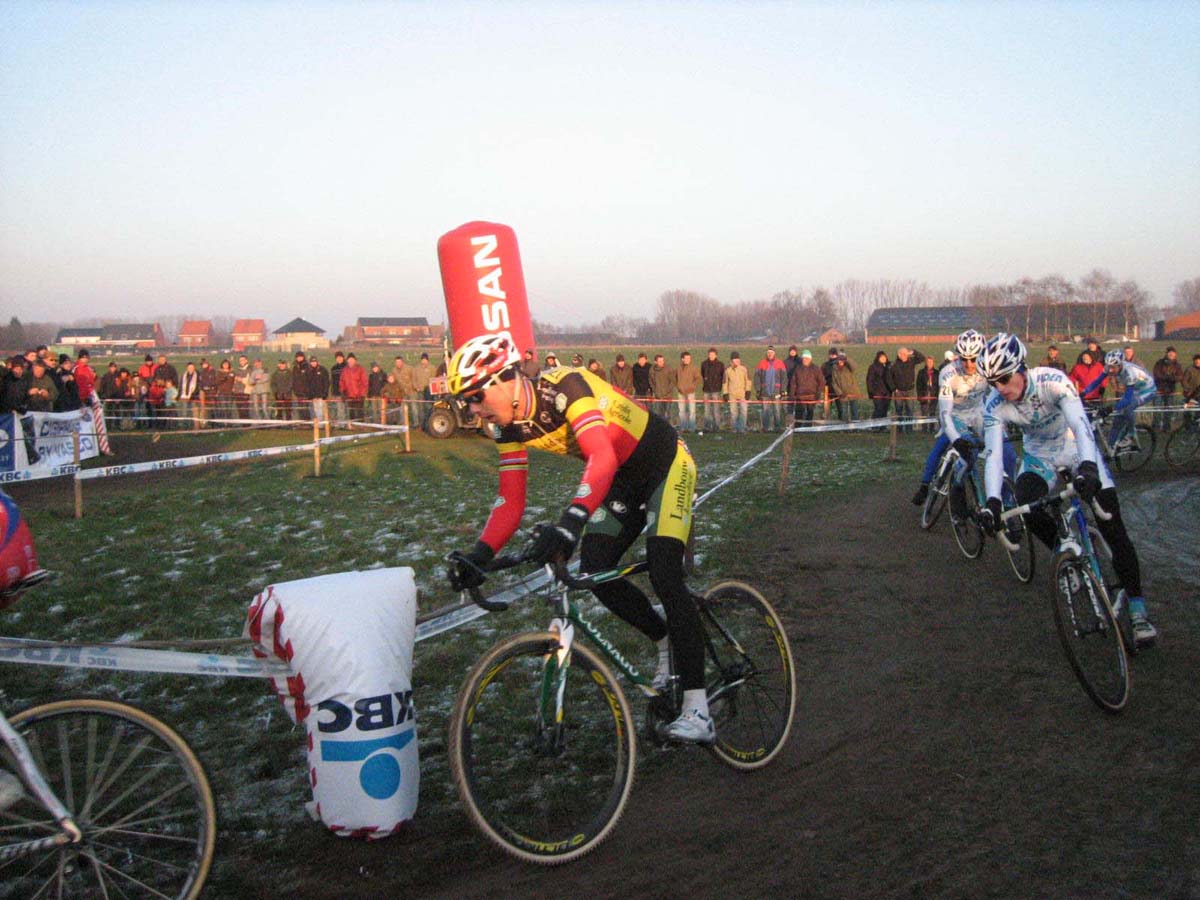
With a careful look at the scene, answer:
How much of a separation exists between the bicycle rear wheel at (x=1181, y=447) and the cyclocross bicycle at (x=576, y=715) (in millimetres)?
14798

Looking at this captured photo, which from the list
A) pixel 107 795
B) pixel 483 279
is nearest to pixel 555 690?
pixel 107 795

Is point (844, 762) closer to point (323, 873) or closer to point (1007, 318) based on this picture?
point (323, 873)

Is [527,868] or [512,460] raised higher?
[512,460]

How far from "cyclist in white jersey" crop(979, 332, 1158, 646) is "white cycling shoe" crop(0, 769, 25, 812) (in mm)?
4994

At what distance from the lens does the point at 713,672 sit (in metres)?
4.76

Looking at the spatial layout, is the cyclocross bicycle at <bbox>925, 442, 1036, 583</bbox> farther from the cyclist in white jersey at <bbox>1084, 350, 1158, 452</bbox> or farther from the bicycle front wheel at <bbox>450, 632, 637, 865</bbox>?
the cyclist in white jersey at <bbox>1084, 350, 1158, 452</bbox>

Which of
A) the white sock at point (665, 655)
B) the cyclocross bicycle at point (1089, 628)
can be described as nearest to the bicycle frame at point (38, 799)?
the white sock at point (665, 655)

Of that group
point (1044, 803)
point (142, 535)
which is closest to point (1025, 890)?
point (1044, 803)

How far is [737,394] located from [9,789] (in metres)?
23.4

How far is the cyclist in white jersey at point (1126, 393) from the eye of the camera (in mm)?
14820

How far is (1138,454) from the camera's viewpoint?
663 inches

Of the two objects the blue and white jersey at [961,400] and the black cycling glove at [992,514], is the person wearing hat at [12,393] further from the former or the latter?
the black cycling glove at [992,514]

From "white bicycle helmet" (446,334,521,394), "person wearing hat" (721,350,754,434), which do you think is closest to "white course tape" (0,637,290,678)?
"white bicycle helmet" (446,334,521,394)

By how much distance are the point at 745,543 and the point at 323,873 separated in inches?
286
